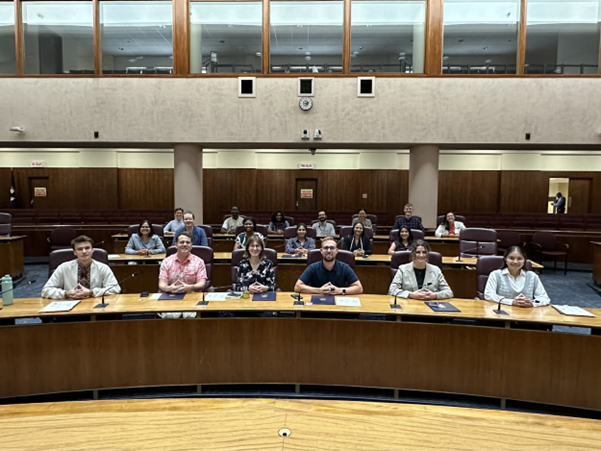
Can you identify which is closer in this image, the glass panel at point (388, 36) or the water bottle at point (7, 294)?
the water bottle at point (7, 294)

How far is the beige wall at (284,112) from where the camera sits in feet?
29.9

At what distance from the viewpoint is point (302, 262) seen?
20.7 ft

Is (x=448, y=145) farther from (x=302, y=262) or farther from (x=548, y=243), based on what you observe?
(x=302, y=262)

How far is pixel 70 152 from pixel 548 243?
16.0 m

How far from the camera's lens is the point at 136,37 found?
945cm

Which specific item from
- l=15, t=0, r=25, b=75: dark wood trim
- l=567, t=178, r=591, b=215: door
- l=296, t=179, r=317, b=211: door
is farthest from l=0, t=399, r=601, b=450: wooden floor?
l=567, t=178, r=591, b=215: door

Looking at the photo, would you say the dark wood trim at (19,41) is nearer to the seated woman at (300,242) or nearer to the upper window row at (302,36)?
the upper window row at (302,36)

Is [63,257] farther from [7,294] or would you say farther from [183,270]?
[183,270]

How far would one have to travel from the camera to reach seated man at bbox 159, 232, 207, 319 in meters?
4.15

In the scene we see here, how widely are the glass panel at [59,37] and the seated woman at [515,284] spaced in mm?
9971

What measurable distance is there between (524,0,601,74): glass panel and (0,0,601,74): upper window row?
0.08ft

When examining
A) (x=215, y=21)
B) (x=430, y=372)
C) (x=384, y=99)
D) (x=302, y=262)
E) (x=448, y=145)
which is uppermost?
(x=215, y=21)

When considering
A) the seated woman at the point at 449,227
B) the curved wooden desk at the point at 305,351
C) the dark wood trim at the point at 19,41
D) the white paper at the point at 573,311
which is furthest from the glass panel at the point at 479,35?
the dark wood trim at the point at 19,41

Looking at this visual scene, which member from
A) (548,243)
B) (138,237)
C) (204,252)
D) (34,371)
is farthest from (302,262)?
(548,243)
